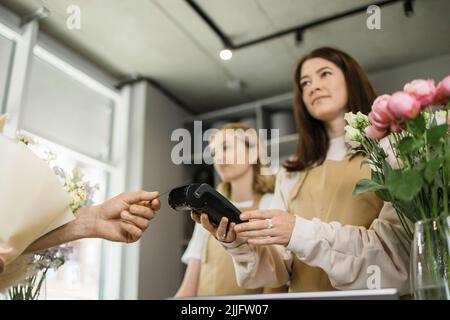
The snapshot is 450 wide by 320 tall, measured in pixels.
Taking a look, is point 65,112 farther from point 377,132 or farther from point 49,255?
point 377,132

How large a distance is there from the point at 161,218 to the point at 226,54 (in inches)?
38.6

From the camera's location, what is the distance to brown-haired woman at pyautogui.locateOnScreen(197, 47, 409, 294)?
3.12ft

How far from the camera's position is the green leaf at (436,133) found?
0.73 meters

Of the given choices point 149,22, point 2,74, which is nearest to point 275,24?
point 149,22

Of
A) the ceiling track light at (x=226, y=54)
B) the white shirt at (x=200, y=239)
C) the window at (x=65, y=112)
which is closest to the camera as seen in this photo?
the white shirt at (x=200, y=239)

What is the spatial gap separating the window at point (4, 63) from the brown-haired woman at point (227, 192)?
3.02 ft

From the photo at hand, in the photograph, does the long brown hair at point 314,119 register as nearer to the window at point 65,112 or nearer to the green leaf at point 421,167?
the green leaf at point 421,167

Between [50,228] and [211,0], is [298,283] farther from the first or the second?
[211,0]

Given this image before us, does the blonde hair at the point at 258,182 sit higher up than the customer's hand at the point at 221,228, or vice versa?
the blonde hair at the point at 258,182

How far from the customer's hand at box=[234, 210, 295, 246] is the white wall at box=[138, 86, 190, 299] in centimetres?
148

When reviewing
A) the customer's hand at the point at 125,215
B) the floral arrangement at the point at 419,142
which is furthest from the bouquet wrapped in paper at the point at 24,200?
the floral arrangement at the point at 419,142

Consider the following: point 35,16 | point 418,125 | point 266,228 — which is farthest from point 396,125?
point 35,16

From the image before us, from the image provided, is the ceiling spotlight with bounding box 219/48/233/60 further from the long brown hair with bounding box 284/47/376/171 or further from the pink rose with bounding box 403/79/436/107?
the pink rose with bounding box 403/79/436/107

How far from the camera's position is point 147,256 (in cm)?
240
